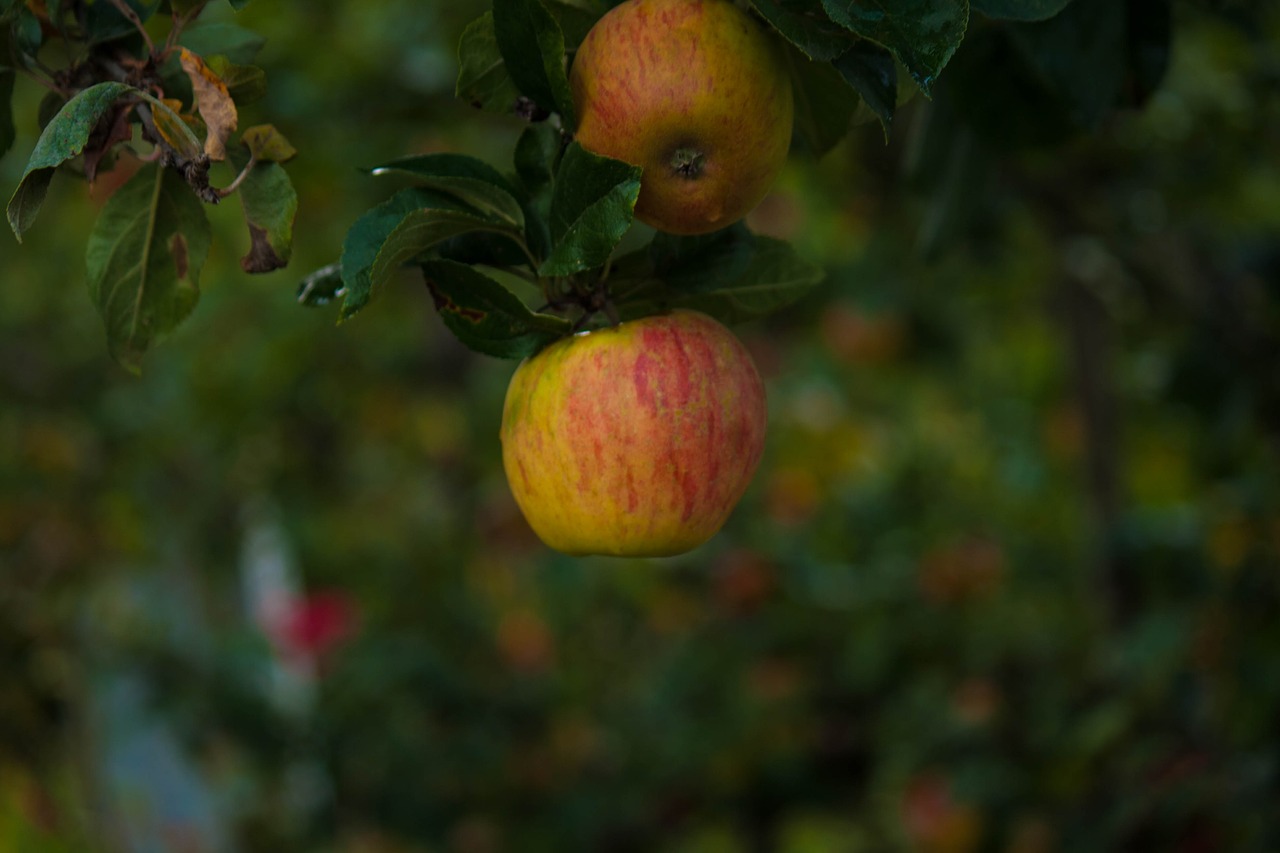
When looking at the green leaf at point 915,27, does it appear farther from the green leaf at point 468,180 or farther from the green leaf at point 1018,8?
the green leaf at point 468,180

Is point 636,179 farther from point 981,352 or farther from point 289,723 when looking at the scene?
point 981,352

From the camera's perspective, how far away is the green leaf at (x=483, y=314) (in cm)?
73

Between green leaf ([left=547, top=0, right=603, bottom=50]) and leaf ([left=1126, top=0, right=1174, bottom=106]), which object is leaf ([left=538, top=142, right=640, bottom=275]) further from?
leaf ([left=1126, top=0, right=1174, bottom=106])

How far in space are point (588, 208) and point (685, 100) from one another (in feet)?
0.26

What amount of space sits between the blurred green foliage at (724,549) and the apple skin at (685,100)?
3.92 ft

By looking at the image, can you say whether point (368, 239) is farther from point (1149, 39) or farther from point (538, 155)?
point (1149, 39)

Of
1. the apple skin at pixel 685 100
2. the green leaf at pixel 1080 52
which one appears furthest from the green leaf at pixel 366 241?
the green leaf at pixel 1080 52

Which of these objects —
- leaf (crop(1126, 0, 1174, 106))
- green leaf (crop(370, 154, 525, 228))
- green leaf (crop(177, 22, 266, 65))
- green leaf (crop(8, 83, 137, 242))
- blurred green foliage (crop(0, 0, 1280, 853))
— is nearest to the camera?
green leaf (crop(8, 83, 137, 242))

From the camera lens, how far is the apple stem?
700 millimetres

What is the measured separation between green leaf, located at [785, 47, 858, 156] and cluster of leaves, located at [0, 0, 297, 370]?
304 mm

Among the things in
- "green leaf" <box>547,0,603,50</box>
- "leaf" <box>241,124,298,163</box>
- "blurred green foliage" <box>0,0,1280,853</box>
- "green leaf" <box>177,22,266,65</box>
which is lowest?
"blurred green foliage" <box>0,0,1280,853</box>

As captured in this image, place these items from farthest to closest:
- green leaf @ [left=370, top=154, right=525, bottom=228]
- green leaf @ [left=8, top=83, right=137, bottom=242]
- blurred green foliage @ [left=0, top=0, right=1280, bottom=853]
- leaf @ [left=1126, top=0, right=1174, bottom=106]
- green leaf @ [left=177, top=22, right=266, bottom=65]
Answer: blurred green foliage @ [left=0, top=0, right=1280, bottom=853], leaf @ [left=1126, top=0, right=1174, bottom=106], green leaf @ [left=177, top=22, right=266, bottom=65], green leaf @ [left=370, top=154, right=525, bottom=228], green leaf @ [left=8, top=83, right=137, bottom=242]

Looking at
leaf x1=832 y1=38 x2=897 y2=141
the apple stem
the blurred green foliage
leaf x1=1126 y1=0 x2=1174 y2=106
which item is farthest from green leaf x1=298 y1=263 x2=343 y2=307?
the blurred green foliage

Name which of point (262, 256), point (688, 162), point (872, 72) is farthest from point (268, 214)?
point (872, 72)
